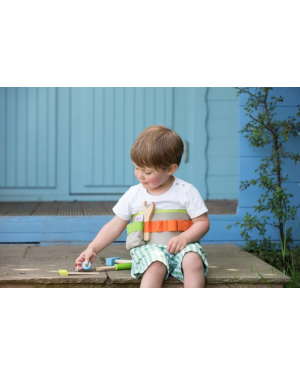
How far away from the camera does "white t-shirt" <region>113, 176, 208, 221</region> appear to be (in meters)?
2.58

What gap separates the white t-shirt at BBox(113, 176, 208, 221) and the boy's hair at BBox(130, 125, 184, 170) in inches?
6.5

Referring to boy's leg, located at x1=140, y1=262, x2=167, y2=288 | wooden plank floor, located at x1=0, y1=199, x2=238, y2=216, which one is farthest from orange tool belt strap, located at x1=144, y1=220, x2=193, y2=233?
wooden plank floor, located at x1=0, y1=199, x2=238, y2=216

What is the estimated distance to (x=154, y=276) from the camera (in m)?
2.38

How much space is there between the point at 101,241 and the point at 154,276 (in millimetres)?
388

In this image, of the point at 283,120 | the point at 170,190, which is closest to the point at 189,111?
the point at 283,120

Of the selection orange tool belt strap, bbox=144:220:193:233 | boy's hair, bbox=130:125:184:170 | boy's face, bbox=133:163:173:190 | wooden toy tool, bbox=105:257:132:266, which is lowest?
wooden toy tool, bbox=105:257:132:266

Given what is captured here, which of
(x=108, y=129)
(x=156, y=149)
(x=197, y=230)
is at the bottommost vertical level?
(x=197, y=230)

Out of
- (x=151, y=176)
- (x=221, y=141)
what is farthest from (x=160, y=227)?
(x=221, y=141)

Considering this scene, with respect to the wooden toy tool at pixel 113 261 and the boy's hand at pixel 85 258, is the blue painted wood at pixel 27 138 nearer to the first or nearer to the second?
the wooden toy tool at pixel 113 261

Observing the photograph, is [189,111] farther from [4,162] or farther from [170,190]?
[170,190]

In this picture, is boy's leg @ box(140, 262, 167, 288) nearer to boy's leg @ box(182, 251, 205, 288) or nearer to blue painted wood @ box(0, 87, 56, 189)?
boy's leg @ box(182, 251, 205, 288)

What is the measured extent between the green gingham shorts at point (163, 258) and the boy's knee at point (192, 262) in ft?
0.07

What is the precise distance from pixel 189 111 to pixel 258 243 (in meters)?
1.84

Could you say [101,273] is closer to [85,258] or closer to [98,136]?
[85,258]
